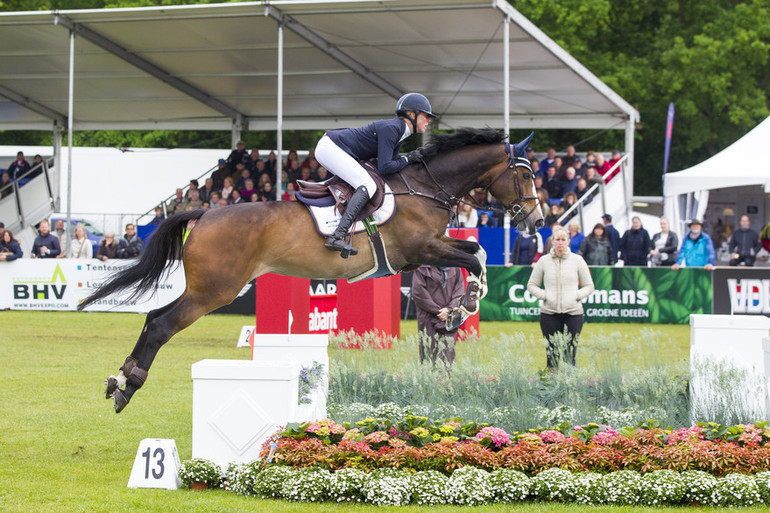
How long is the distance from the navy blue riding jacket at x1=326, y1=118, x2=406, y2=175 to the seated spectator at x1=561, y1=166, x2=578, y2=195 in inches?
554

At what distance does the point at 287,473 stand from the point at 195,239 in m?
2.08

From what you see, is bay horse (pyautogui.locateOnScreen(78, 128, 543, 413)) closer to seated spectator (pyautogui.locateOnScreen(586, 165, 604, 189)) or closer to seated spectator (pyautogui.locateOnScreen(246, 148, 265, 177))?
seated spectator (pyautogui.locateOnScreen(586, 165, 604, 189))

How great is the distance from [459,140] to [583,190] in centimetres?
1326

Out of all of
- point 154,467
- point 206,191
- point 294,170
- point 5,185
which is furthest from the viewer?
point 5,185

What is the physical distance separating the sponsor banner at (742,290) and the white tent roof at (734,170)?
1.53 metres

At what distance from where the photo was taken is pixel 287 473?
5625 millimetres

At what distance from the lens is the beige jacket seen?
8906 millimetres

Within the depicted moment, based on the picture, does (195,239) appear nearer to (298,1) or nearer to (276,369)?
(276,369)

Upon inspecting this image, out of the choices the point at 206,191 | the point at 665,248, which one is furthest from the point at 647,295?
the point at 206,191

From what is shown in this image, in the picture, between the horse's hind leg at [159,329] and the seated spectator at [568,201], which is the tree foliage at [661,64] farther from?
the horse's hind leg at [159,329]

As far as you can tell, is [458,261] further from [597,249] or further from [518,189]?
[597,249]

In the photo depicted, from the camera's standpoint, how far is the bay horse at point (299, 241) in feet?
22.1

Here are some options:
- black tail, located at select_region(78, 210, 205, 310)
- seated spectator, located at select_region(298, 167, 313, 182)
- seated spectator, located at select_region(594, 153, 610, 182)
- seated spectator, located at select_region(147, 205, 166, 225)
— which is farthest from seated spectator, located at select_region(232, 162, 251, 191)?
black tail, located at select_region(78, 210, 205, 310)

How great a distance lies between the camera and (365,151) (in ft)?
23.2
